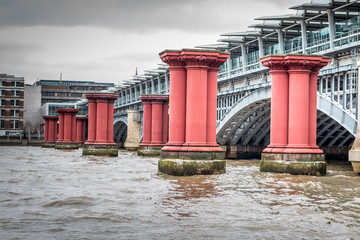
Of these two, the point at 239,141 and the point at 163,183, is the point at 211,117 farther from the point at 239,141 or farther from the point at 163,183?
the point at 239,141

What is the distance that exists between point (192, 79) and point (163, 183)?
538 cm

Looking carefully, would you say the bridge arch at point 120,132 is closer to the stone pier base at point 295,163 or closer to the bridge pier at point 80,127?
the bridge pier at point 80,127

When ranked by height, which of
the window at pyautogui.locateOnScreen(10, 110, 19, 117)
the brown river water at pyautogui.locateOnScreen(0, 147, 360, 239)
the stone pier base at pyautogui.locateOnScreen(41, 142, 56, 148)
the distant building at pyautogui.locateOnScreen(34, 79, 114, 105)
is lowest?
the brown river water at pyautogui.locateOnScreen(0, 147, 360, 239)

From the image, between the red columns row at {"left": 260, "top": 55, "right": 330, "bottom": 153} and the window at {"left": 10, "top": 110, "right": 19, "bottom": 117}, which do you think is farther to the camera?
the window at {"left": 10, "top": 110, "right": 19, "bottom": 117}

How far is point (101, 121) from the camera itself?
5347cm

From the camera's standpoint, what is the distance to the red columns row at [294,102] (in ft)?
91.7

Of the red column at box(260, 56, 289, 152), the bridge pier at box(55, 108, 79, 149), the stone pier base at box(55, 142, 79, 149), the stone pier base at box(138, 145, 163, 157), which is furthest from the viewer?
the bridge pier at box(55, 108, 79, 149)

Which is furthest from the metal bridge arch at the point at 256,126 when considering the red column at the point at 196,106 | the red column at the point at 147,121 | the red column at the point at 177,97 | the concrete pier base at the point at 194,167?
the concrete pier base at the point at 194,167

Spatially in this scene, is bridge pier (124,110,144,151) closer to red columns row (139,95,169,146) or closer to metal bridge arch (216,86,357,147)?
metal bridge arch (216,86,357,147)

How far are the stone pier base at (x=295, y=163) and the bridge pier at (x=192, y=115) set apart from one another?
267 cm

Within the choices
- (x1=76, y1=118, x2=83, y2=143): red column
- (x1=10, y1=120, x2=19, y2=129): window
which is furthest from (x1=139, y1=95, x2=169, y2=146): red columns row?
(x1=10, y1=120, x2=19, y2=129): window

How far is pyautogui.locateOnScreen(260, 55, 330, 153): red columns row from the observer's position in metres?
28.0

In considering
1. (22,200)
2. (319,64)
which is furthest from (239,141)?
(22,200)

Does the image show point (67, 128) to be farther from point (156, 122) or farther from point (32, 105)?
point (32, 105)
